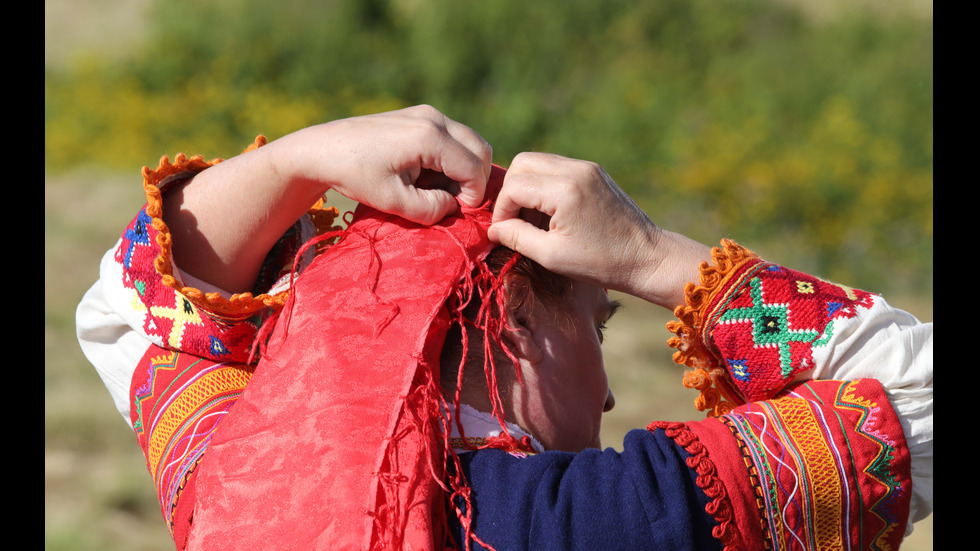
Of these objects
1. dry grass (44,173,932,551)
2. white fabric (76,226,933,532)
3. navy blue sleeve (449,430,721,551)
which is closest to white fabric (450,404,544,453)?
white fabric (76,226,933,532)

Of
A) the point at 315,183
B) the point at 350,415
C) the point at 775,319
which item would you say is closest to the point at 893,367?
the point at 775,319

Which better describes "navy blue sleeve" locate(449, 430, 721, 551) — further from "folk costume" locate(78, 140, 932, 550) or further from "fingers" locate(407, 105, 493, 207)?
"fingers" locate(407, 105, 493, 207)

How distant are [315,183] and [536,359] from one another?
489mm

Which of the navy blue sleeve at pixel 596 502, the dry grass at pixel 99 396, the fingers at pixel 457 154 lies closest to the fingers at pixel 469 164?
the fingers at pixel 457 154

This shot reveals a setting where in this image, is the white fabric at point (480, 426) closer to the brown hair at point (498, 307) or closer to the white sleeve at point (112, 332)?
the brown hair at point (498, 307)

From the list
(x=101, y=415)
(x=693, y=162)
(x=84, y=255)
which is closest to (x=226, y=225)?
(x=101, y=415)

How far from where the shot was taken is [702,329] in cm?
153

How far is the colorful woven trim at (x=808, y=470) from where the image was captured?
1.32m

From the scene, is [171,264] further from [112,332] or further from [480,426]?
[480,426]

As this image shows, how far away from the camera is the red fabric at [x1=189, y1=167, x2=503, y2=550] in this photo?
127cm

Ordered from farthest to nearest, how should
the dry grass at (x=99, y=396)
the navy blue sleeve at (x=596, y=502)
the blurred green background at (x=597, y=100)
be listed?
the blurred green background at (x=597, y=100)
the dry grass at (x=99, y=396)
the navy blue sleeve at (x=596, y=502)

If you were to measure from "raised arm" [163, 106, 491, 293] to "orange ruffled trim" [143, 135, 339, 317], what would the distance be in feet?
0.13

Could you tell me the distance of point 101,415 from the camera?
17.3ft

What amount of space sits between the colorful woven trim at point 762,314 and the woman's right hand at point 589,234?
0.04 m
